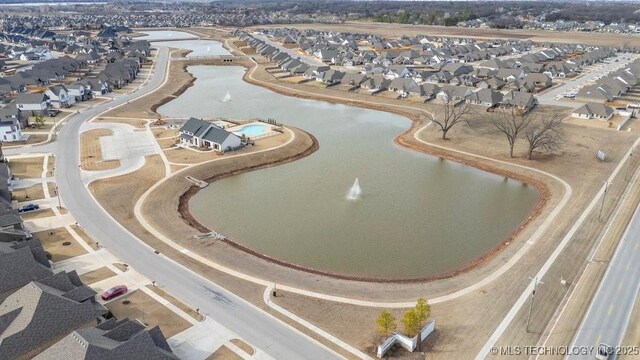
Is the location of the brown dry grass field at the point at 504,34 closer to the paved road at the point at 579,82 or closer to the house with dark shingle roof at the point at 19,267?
the paved road at the point at 579,82

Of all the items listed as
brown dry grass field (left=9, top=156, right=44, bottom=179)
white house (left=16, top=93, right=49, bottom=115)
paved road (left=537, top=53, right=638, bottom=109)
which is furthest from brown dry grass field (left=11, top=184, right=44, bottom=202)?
paved road (left=537, top=53, right=638, bottom=109)

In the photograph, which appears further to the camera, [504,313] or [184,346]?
[504,313]

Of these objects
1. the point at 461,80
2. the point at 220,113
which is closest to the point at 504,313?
the point at 220,113

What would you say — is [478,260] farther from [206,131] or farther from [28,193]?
[28,193]

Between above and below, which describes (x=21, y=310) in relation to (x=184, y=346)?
above

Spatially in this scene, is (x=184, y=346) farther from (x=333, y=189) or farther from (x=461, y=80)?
(x=461, y=80)

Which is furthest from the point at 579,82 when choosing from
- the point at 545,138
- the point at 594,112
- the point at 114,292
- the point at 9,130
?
the point at 9,130

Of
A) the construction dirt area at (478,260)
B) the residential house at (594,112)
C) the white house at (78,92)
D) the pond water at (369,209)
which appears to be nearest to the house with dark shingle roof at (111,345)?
the construction dirt area at (478,260)
